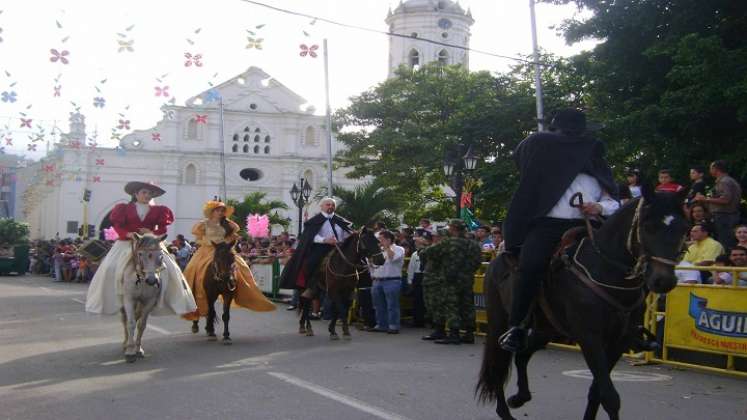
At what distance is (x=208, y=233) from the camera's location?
48.1ft

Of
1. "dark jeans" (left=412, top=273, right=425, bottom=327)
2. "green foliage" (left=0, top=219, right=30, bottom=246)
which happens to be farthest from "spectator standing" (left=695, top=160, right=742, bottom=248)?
"green foliage" (left=0, top=219, right=30, bottom=246)

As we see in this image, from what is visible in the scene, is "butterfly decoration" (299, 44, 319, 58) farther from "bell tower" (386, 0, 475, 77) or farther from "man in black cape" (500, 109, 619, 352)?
"bell tower" (386, 0, 475, 77)

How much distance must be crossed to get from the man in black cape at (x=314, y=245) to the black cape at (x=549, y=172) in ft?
28.2

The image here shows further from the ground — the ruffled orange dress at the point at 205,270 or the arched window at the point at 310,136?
the arched window at the point at 310,136

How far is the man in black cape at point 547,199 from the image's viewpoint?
21.9 ft

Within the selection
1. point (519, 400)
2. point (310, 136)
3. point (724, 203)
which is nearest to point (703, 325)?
point (724, 203)

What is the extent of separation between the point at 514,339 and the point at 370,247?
312 inches

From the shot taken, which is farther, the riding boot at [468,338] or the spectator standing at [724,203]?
the riding boot at [468,338]

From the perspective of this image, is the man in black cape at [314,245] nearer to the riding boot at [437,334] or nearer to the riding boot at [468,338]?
the riding boot at [437,334]

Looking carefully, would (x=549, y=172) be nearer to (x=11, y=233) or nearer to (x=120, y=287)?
(x=120, y=287)

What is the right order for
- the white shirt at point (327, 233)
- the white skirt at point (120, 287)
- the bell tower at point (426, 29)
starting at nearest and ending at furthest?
the white skirt at point (120, 287) < the white shirt at point (327, 233) < the bell tower at point (426, 29)

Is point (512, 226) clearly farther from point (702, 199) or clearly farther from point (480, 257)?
point (480, 257)

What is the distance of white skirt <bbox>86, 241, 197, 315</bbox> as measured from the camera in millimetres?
11672

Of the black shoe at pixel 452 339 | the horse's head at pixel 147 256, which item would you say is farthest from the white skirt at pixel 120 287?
the black shoe at pixel 452 339
